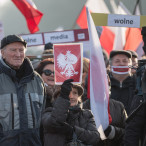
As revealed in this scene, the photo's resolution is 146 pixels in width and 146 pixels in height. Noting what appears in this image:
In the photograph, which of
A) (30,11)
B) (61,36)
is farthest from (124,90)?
(30,11)

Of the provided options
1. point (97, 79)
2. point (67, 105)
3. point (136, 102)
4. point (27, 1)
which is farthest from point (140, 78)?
point (27, 1)

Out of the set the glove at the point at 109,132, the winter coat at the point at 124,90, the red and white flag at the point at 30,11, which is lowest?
the glove at the point at 109,132

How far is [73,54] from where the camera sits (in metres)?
4.89

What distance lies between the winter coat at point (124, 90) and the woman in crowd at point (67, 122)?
1053 millimetres

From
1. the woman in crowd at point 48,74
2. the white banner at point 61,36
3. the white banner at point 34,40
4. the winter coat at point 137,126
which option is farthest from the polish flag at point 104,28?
the winter coat at point 137,126

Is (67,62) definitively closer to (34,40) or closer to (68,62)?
(68,62)

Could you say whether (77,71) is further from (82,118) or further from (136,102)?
(136,102)

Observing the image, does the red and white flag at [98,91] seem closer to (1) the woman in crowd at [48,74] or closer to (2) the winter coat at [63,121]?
(2) the winter coat at [63,121]

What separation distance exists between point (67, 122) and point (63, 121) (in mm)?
156

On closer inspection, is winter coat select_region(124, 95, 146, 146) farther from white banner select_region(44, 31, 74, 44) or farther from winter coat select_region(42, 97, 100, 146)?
white banner select_region(44, 31, 74, 44)

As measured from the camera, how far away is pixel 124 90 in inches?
229

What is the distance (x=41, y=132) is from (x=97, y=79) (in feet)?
3.26

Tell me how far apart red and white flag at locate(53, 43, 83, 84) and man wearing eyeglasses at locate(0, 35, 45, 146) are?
277 mm

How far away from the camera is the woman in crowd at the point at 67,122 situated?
14.7ft
